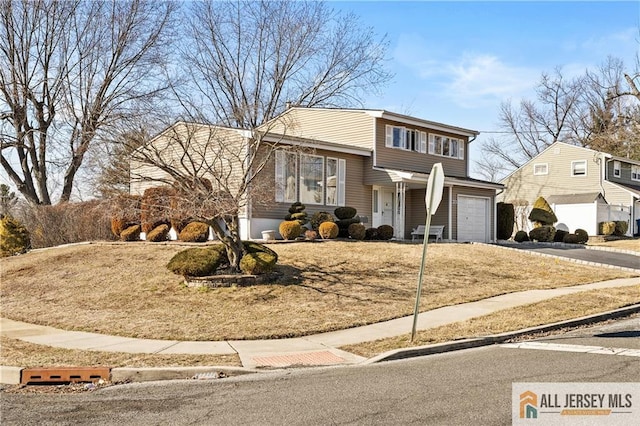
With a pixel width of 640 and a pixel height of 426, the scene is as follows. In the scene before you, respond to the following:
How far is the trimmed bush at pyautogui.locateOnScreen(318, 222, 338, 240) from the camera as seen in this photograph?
66.8 ft

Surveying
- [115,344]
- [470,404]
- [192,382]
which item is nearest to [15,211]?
[115,344]

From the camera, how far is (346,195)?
23.3 meters

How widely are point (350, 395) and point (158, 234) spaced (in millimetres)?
15286

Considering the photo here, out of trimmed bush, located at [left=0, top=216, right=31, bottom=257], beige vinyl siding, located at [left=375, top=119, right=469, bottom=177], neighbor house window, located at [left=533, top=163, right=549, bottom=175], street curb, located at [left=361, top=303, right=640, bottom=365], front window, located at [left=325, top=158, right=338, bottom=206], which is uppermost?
neighbor house window, located at [left=533, top=163, right=549, bottom=175]

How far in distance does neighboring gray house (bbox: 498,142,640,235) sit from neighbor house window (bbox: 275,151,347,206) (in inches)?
871

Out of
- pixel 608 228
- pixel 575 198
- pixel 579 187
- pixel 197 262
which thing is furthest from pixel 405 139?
pixel 579 187

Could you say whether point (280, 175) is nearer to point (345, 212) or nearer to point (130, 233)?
point (345, 212)

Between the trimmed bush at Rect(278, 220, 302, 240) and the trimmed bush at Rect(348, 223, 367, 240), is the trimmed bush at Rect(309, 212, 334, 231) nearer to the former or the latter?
the trimmed bush at Rect(348, 223, 367, 240)

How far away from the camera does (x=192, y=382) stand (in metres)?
7.45

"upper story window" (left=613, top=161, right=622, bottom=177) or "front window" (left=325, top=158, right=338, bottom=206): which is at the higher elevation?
"upper story window" (left=613, top=161, right=622, bottom=177)

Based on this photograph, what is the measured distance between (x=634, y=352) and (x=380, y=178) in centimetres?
1608

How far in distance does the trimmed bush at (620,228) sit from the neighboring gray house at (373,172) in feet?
43.7

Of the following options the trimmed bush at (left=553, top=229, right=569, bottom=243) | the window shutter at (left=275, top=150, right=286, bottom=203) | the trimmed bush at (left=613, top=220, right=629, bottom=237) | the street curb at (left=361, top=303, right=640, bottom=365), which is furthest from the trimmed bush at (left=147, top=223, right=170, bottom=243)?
the trimmed bush at (left=613, top=220, right=629, bottom=237)

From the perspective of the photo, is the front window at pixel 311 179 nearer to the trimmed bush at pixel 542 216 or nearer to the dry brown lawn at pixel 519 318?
the dry brown lawn at pixel 519 318
